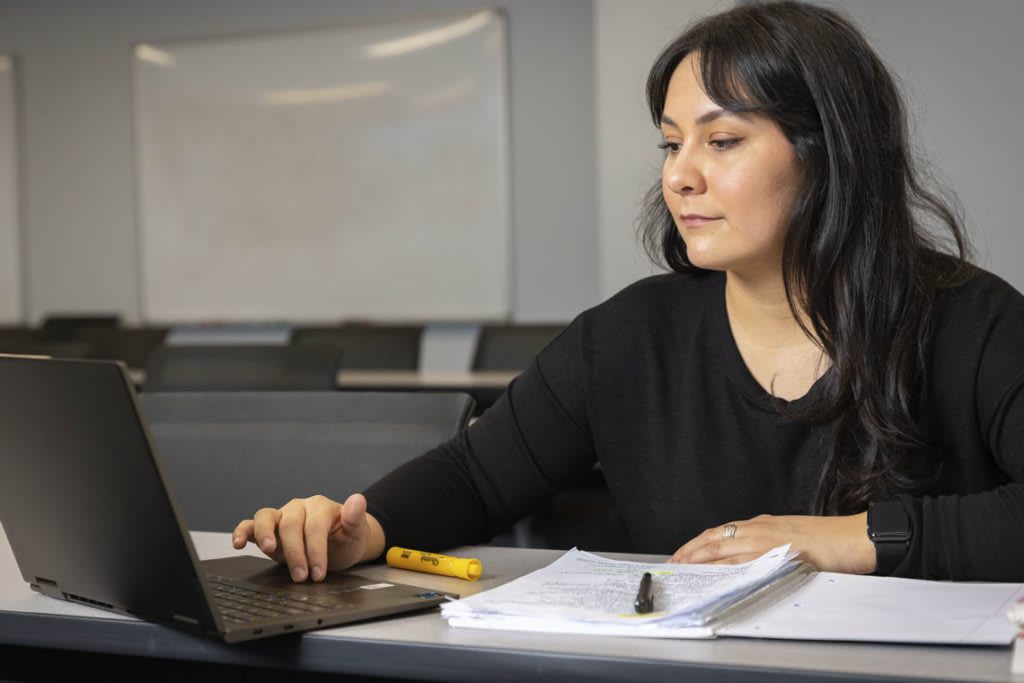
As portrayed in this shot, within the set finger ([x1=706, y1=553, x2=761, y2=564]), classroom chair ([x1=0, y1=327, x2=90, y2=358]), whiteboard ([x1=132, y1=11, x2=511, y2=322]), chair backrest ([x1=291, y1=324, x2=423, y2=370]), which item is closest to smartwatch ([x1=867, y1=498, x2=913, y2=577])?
finger ([x1=706, y1=553, x2=761, y2=564])

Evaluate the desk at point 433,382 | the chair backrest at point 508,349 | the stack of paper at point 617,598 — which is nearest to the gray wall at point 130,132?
the chair backrest at point 508,349

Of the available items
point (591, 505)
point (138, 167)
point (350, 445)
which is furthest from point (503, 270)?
point (350, 445)

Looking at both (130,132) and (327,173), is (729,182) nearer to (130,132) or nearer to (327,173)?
(327,173)

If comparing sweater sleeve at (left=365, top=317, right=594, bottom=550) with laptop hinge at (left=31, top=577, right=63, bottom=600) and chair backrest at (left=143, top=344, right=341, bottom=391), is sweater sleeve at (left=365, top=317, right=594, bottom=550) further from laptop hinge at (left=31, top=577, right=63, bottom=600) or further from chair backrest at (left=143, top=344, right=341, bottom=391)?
chair backrest at (left=143, top=344, right=341, bottom=391)

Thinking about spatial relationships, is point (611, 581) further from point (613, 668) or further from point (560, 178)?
point (560, 178)

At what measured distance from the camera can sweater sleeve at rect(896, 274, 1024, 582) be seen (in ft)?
3.57

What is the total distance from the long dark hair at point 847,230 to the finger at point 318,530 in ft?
1.76

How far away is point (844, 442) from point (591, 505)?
161cm

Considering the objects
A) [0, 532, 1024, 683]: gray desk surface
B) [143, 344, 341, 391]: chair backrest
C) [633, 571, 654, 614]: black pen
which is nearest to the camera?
[0, 532, 1024, 683]: gray desk surface

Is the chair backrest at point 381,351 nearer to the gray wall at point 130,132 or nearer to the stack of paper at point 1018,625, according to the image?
the gray wall at point 130,132

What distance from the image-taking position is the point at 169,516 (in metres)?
0.84

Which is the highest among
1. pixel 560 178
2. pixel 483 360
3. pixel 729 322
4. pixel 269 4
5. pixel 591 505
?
pixel 269 4

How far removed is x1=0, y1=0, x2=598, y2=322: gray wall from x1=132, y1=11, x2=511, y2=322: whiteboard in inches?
3.8

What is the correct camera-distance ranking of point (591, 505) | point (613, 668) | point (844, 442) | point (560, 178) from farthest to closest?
point (560, 178) → point (591, 505) → point (844, 442) → point (613, 668)
